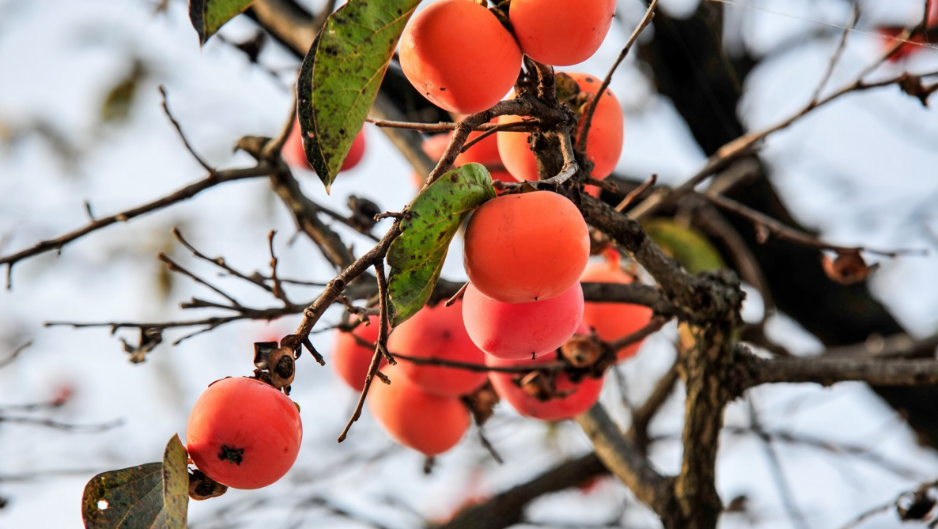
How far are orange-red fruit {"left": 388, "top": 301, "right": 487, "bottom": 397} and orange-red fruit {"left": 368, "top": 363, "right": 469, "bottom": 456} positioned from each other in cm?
5

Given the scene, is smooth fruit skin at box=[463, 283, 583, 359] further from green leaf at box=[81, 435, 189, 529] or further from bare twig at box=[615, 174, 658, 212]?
green leaf at box=[81, 435, 189, 529]

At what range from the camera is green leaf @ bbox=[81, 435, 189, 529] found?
873mm

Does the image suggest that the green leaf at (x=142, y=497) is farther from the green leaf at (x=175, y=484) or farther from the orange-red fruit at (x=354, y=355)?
the orange-red fruit at (x=354, y=355)

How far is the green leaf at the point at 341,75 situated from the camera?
2.74 ft

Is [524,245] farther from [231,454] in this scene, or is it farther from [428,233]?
[231,454]

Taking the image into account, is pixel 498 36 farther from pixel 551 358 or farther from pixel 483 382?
pixel 483 382

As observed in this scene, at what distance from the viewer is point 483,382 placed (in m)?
1.61

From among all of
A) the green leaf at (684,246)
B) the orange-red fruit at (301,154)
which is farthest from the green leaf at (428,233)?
the green leaf at (684,246)

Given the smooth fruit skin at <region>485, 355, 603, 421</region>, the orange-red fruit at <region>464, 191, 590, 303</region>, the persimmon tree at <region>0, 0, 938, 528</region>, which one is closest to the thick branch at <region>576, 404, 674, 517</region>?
the persimmon tree at <region>0, 0, 938, 528</region>

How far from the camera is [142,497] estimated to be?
89 cm

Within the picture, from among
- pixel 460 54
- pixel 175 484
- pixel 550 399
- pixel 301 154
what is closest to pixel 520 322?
pixel 460 54

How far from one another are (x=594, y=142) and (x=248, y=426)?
1.88 ft

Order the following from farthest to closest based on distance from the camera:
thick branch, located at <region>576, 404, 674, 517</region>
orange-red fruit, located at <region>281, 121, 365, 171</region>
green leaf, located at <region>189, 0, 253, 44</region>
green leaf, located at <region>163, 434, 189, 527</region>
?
orange-red fruit, located at <region>281, 121, 365, 171</region> < thick branch, located at <region>576, 404, 674, 517</region> < green leaf, located at <region>163, 434, 189, 527</region> < green leaf, located at <region>189, 0, 253, 44</region>

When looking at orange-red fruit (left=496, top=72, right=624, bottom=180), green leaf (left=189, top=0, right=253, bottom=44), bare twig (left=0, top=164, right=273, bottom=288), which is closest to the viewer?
→ green leaf (left=189, top=0, right=253, bottom=44)
